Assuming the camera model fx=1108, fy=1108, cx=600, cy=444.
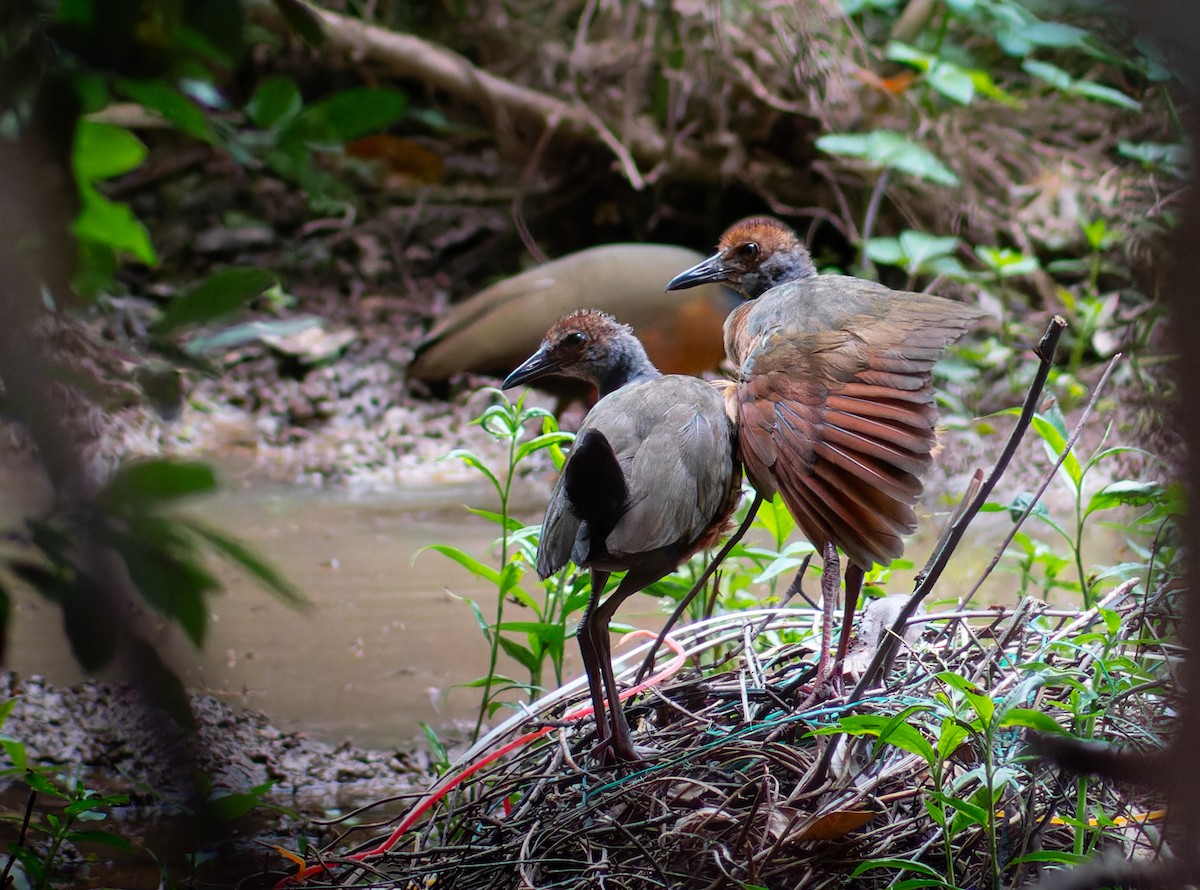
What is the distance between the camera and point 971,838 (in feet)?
5.18

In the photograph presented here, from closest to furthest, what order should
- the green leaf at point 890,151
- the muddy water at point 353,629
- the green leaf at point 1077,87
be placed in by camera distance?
the muddy water at point 353,629 → the green leaf at point 890,151 → the green leaf at point 1077,87

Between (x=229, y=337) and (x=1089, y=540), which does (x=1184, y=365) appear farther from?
(x=1089, y=540)

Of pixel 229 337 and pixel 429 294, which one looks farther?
pixel 429 294

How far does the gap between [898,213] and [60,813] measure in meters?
5.03

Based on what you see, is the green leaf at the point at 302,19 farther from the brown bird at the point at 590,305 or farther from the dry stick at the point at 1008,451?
A: the brown bird at the point at 590,305

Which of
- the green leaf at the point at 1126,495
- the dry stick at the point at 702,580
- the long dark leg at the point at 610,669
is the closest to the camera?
the long dark leg at the point at 610,669

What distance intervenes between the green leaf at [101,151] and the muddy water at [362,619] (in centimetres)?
134

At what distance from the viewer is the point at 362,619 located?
3.37 m

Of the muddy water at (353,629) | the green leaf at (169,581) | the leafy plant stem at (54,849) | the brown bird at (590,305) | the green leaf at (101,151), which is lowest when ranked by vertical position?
the muddy water at (353,629)

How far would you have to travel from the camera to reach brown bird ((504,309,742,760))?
1675 millimetres

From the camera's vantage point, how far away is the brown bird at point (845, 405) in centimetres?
163

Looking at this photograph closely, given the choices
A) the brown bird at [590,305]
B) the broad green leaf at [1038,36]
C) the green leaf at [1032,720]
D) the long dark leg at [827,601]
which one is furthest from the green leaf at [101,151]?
the broad green leaf at [1038,36]

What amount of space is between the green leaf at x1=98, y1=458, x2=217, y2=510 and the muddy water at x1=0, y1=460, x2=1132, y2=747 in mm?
1324

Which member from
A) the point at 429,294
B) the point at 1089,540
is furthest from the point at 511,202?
the point at 1089,540
